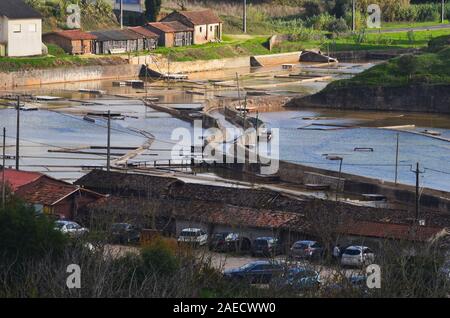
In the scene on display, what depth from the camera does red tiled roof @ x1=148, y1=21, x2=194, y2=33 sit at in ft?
102

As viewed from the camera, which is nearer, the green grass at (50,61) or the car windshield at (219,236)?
the car windshield at (219,236)

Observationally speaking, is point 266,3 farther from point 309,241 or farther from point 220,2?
point 309,241

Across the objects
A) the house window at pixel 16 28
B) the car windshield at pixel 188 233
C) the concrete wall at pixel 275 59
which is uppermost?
the house window at pixel 16 28

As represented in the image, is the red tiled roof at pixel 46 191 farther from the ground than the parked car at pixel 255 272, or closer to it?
farther from the ground

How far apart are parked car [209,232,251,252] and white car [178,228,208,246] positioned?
8 centimetres

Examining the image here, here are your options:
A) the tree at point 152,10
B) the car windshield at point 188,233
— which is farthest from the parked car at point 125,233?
the tree at point 152,10

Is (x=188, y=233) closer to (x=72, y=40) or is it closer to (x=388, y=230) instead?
(x=388, y=230)

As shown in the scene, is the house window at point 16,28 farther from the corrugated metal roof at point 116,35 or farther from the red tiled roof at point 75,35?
the corrugated metal roof at point 116,35

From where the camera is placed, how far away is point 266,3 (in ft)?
127

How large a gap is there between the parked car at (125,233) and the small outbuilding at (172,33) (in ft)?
64.5

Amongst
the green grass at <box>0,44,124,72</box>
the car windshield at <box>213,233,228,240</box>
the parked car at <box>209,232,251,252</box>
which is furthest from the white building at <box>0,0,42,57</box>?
the parked car at <box>209,232,251,252</box>

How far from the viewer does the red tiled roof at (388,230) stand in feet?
36.2
